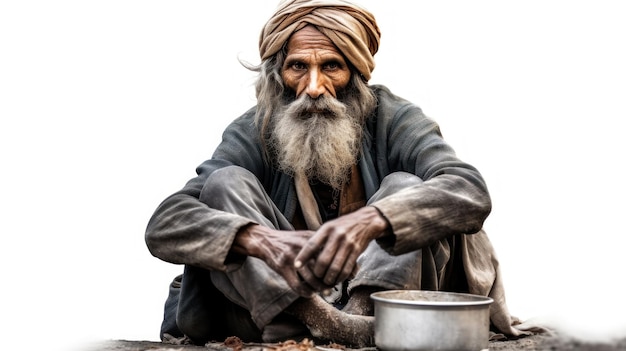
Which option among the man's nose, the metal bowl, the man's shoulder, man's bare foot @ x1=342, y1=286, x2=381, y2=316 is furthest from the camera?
the man's shoulder

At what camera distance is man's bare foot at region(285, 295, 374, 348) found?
14.1 feet

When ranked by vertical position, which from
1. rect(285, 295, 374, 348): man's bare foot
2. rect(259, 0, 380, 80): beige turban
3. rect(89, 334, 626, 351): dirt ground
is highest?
rect(259, 0, 380, 80): beige turban

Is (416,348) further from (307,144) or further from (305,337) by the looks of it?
(307,144)

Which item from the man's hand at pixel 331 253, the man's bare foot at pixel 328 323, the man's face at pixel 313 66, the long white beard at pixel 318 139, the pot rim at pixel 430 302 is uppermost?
the man's face at pixel 313 66

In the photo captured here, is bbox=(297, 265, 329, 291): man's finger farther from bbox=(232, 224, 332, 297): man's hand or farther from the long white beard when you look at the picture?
the long white beard

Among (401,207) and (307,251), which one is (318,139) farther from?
(307,251)

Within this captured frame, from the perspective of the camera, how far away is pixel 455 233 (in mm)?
4469

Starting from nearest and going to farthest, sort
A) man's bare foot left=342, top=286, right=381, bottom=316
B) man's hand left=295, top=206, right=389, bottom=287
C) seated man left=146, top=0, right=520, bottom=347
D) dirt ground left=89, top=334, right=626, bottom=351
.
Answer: dirt ground left=89, top=334, right=626, bottom=351 → man's hand left=295, top=206, right=389, bottom=287 → seated man left=146, top=0, right=520, bottom=347 → man's bare foot left=342, top=286, right=381, bottom=316

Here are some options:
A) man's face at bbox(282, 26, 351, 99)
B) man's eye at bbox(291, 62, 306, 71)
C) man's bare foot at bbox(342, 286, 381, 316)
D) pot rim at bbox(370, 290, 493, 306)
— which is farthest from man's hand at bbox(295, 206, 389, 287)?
man's eye at bbox(291, 62, 306, 71)

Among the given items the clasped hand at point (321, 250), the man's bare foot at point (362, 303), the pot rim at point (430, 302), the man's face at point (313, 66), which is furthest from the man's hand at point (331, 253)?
the man's face at point (313, 66)

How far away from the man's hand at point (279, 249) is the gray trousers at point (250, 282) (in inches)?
6.4

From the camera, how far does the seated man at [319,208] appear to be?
13.9 ft

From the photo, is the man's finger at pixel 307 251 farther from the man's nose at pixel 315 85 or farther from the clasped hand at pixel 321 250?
the man's nose at pixel 315 85

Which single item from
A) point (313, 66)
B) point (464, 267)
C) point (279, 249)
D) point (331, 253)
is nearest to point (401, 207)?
point (331, 253)
